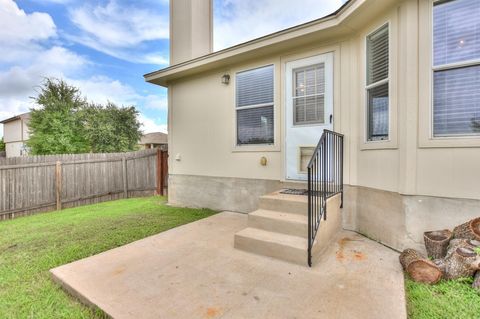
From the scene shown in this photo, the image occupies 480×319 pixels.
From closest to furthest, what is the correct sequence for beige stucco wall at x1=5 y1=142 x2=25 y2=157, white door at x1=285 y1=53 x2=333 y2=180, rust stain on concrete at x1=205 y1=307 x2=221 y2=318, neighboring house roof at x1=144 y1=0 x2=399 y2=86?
rust stain on concrete at x1=205 y1=307 x2=221 y2=318 < neighboring house roof at x1=144 y1=0 x2=399 y2=86 < white door at x1=285 y1=53 x2=333 y2=180 < beige stucco wall at x1=5 y1=142 x2=25 y2=157

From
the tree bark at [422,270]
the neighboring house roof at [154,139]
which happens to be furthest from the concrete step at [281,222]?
the neighboring house roof at [154,139]

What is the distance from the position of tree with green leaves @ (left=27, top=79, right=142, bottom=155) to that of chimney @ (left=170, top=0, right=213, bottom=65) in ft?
34.1

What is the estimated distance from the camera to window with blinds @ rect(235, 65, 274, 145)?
15.5 ft

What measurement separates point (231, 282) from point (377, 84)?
3.21 metres

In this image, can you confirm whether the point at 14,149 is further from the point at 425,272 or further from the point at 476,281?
the point at 476,281

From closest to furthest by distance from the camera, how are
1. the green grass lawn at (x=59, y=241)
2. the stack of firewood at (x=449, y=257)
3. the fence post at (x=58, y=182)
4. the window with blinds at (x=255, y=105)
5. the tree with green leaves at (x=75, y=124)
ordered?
1. the green grass lawn at (x=59, y=241)
2. the stack of firewood at (x=449, y=257)
3. the window with blinds at (x=255, y=105)
4. the fence post at (x=58, y=182)
5. the tree with green leaves at (x=75, y=124)

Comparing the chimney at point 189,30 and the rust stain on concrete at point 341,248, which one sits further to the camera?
the chimney at point 189,30

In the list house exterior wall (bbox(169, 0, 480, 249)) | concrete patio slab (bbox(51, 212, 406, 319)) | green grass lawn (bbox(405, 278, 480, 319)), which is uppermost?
house exterior wall (bbox(169, 0, 480, 249))

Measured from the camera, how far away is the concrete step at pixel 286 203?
10.8ft

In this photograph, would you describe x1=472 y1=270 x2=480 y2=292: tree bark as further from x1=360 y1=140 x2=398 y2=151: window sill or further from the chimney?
the chimney

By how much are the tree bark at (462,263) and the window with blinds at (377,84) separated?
1.54 metres

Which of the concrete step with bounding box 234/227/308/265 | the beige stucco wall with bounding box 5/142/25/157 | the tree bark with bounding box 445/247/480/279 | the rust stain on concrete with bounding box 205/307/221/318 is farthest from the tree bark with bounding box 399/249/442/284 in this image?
the beige stucco wall with bounding box 5/142/25/157

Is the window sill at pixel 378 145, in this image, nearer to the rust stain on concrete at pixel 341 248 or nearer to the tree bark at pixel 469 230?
the tree bark at pixel 469 230

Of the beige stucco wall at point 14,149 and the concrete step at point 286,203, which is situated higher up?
the beige stucco wall at point 14,149
